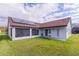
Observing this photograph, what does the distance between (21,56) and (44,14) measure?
0.54 meters

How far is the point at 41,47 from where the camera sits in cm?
288

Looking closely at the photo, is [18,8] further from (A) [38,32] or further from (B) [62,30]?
(B) [62,30]

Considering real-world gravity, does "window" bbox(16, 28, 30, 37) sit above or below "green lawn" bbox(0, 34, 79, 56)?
above

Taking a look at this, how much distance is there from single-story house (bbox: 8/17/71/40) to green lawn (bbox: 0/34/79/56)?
0.06 metres

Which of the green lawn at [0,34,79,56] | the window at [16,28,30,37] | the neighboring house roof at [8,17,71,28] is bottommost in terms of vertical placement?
the green lawn at [0,34,79,56]

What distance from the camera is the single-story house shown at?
2859 millimetres

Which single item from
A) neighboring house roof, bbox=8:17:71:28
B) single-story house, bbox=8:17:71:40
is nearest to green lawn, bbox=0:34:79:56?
single-story house, bbox=8:17:71:40

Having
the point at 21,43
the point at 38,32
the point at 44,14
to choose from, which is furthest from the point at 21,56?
the point at 44,14

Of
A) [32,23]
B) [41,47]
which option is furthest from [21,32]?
[41,47]

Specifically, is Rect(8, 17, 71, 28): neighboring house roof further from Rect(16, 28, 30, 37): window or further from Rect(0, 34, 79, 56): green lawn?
Rect(0, 34, 79, 56): green lawn

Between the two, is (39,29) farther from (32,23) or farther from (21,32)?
(21,32)

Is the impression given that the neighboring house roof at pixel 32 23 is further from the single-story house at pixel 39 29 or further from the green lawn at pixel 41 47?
the green lawn at pixel 41 47

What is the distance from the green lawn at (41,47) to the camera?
2.85 meters

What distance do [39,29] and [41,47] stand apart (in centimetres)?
21
